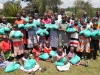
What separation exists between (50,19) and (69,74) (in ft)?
9.61

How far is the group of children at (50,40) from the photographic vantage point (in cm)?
702

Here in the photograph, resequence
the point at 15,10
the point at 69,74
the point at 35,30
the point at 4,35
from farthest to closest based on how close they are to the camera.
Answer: the point at 15,10 → the point at 35,30 → the point at 4,35 → the point at 69,74

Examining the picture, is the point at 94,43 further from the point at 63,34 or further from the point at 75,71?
the point at 75,71

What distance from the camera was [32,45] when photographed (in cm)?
797

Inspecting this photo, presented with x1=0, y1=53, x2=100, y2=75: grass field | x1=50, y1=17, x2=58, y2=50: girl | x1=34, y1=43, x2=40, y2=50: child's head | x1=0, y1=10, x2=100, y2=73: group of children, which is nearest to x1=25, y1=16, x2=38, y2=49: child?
x1=0, y1=10, x2=100, y2=73: group of children

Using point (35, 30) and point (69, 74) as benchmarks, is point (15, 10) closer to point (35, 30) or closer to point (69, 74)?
point (35, 30)

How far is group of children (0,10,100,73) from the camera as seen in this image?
7.02m

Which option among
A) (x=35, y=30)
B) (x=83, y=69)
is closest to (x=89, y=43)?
(x=83, y=69)

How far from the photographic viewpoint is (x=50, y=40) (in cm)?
797

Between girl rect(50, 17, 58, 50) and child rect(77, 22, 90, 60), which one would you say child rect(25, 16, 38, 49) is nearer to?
girl rect(50, 17, 58, 50)

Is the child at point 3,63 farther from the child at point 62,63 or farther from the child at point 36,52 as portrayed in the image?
the child at point 62,63

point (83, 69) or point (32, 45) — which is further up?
point (32, 45)

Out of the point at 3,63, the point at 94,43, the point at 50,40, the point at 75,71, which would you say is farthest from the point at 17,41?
the point at 94,43

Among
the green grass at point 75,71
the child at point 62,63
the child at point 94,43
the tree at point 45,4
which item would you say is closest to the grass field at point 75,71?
the green grass at point 75,71
